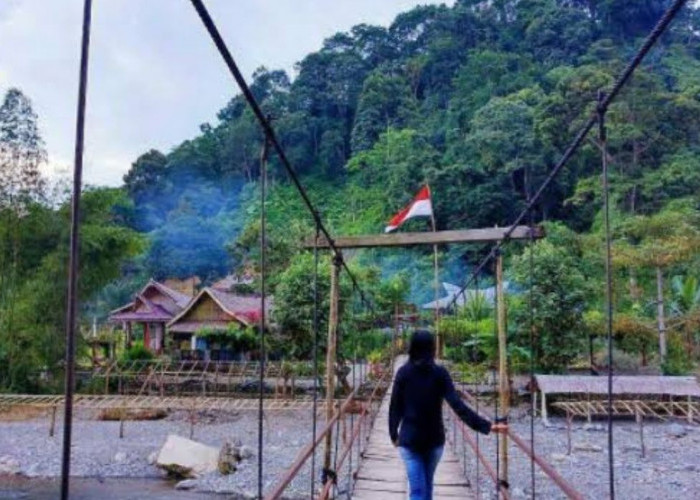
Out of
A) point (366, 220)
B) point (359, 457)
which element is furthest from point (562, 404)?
point (366, 220)

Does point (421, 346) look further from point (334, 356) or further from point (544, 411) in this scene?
point (544, 411)

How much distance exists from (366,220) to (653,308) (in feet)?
54.8

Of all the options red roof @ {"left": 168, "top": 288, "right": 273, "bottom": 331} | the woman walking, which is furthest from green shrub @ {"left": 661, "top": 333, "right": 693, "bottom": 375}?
the woman walking

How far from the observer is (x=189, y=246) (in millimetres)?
29062

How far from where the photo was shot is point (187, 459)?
966 cm

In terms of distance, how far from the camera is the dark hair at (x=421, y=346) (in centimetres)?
262

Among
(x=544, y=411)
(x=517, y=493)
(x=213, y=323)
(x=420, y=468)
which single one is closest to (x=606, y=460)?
(x=544, y=411)

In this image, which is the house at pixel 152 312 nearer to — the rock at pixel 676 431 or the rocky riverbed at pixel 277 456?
the rocky riverbed at pixel 277 456

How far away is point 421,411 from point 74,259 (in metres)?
2.09

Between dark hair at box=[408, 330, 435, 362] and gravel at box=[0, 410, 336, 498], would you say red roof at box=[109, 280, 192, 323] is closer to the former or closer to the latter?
gravel at box=[0, 410, 336, 498]

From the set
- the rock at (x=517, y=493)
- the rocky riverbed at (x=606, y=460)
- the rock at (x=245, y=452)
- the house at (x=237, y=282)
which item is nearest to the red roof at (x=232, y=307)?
the house at (x=237, y=282)

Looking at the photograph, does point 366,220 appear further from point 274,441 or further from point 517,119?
point 274,441

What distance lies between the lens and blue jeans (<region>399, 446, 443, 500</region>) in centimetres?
276

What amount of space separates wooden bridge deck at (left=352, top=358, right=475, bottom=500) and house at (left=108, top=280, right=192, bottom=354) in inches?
597
